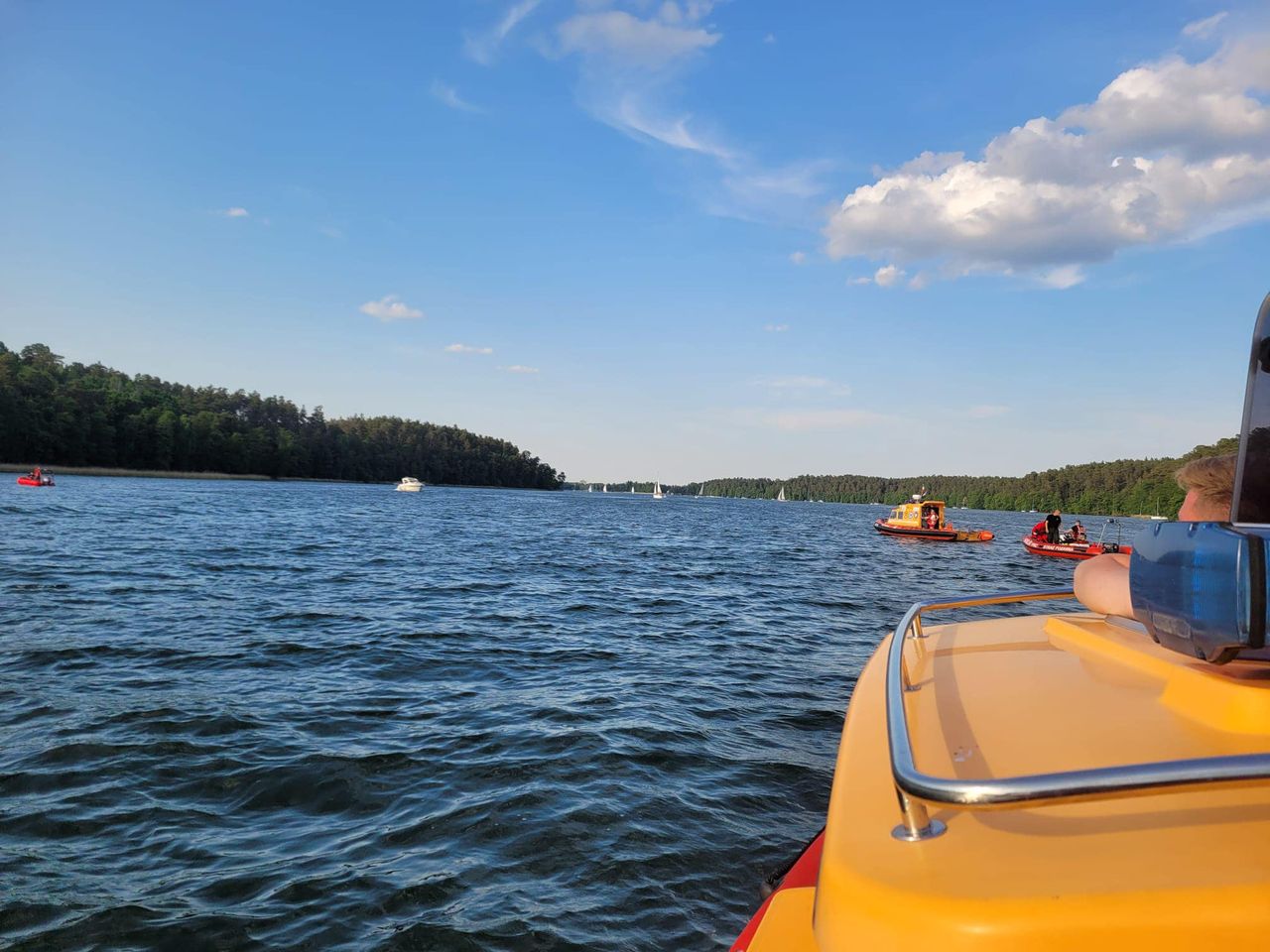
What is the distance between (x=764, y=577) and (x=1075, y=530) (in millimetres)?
21248

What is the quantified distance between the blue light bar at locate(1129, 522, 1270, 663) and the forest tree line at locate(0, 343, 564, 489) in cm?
11266

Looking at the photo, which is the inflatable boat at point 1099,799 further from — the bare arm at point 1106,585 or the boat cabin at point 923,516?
the boat cabin at point 923,516

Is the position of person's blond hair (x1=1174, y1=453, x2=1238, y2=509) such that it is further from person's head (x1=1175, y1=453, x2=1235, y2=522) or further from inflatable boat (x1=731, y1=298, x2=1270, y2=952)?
inflatable boat (x1=731, y1=298, x2=1270, y2=952)

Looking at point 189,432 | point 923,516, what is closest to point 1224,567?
point 923,516

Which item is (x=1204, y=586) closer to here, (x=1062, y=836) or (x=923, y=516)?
(x=1062, y=836)

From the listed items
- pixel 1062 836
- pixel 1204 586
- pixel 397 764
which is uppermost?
pixel 1204 586

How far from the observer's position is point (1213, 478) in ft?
8.75

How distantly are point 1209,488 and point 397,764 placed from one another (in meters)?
5.94

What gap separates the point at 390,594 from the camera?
52.3ft

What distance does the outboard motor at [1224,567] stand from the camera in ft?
5.48

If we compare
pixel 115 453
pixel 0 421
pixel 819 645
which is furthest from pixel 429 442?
pixel 819 645

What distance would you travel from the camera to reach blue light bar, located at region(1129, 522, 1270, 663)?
166 cm

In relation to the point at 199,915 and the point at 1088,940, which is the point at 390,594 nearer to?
the point at 199,915

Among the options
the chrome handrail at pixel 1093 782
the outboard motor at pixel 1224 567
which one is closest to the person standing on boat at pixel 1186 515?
the outboard motor at pixel 1224 567
